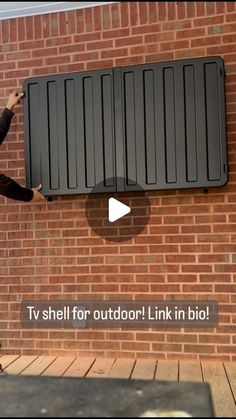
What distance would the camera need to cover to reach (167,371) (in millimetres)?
3416

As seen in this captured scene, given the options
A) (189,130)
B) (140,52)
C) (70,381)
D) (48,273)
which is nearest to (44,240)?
(48,273)

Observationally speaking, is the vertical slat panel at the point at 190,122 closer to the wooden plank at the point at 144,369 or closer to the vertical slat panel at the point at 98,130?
the vertical slat panel at the point at 98,130

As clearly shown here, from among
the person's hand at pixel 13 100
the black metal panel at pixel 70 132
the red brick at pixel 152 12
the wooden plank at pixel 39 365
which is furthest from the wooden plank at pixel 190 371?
the red brick at pixel 152 12

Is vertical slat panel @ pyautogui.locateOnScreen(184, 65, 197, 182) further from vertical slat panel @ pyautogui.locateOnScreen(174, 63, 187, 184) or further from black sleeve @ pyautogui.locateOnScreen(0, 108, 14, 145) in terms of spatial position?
black sleeve @ pyautogui.locateOnScreen(0, 108, 14, 145)

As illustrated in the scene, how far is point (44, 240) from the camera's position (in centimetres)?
390

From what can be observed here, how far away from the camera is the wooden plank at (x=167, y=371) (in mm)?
3286

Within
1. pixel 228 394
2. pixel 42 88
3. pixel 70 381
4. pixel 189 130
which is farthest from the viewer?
pixel 42 88

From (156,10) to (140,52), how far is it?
1.15ft

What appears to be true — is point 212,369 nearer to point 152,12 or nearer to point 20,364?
point 20,364

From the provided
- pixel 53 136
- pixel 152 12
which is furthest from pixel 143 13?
pixel 53 136

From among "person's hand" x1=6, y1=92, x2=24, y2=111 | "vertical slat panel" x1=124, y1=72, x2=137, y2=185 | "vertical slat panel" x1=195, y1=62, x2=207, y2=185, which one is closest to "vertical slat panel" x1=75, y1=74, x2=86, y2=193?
"vertical slat panel" x1=124, y1=72, x2=137, y2=185

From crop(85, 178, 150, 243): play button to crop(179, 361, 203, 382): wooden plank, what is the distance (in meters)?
1.07

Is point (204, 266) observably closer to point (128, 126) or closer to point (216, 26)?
point (128, 126)

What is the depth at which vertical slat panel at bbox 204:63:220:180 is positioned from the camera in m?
3.46
